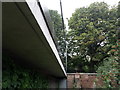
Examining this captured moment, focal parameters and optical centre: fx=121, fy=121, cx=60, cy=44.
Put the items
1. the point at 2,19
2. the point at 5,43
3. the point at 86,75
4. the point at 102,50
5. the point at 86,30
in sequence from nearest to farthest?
the point at 2,19
the point at 5,43
the point at 86,75
the point at 102,50
the point at 86,30

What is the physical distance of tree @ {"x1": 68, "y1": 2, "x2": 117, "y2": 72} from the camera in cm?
862

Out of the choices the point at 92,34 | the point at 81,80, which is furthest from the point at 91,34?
the point at 81,80

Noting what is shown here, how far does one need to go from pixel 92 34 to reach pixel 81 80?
14.1 feet

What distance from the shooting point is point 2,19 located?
1.13 meters

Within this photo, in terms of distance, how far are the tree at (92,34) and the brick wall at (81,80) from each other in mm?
1975

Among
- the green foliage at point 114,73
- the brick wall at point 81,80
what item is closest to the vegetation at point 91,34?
the brick wall at point 81,80

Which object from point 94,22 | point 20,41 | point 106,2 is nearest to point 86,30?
point 94,22

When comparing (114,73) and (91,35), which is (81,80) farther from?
(91,35)

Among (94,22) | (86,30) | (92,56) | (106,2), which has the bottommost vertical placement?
(92,56)

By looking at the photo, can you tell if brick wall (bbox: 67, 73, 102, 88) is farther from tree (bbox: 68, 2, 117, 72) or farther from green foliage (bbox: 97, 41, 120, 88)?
tree (bbox: 68, 2, 117, 72)

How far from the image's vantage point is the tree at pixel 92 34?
8616 millimetres

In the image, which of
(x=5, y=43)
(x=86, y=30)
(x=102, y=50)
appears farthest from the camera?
(x=86, y=30)

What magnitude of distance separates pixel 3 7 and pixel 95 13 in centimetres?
998

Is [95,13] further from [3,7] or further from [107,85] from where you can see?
[3,7]
